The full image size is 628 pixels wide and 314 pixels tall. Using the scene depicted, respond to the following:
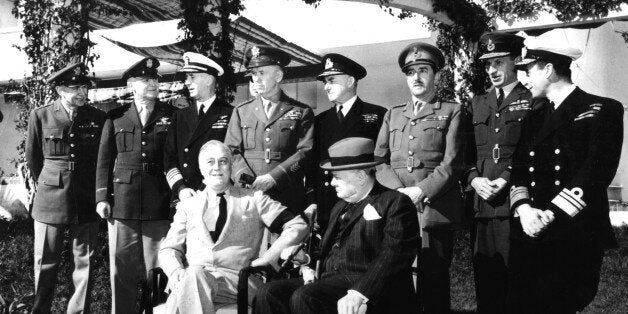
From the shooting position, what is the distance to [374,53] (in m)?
16.6

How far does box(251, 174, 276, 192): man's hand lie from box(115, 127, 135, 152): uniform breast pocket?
1.43 meters

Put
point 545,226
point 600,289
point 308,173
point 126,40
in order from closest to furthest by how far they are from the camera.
Result: point 545,226 → point 308,173 → point 600,289 → point 126,40

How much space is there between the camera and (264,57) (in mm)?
6066

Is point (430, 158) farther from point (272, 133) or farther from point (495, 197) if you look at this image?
point (272, 133)

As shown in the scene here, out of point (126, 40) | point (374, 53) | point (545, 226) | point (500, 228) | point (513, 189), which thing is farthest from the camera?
point (374, 53)

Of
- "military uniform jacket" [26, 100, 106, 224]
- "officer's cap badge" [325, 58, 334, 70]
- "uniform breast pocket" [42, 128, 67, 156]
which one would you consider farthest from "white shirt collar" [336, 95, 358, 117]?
"uniform breast pocket" [42, 128, 67, 156]

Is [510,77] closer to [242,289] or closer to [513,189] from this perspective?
[513,189]

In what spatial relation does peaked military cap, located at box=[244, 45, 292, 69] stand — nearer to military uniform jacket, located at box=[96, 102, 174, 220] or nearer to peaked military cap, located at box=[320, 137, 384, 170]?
military uniform jacket, located at box=[96, 102, 174, 220]

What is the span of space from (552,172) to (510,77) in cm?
131

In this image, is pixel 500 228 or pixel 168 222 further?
pixel 168 222

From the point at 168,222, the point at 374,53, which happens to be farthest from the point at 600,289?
the point at 374,53

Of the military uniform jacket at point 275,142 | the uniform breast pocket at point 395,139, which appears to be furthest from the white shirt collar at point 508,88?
the military uniform jacket at point 275,142

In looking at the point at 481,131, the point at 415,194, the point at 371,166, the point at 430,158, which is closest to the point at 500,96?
the point at 481,131

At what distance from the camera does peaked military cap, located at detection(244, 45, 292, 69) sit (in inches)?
238
